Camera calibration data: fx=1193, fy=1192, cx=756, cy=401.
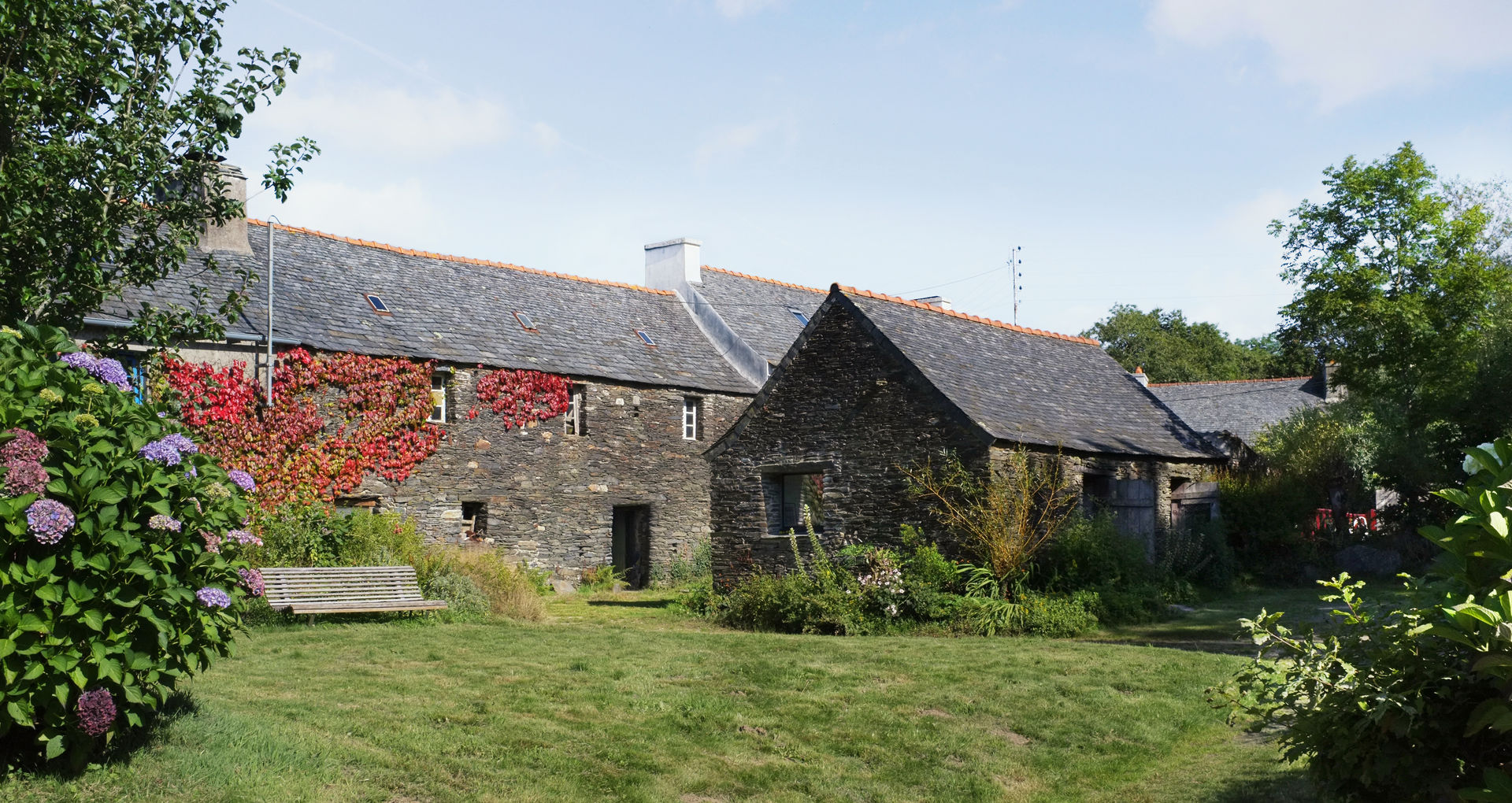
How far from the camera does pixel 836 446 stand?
60.9 ft

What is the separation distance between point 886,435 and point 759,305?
14.0 meters

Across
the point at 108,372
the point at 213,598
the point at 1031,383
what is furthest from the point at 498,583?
the point at 213,598

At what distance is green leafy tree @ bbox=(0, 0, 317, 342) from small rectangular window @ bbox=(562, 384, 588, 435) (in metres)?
15.5

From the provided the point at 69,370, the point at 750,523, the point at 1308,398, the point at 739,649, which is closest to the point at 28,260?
the point at 69,370

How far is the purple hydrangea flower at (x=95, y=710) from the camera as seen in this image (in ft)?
19.1

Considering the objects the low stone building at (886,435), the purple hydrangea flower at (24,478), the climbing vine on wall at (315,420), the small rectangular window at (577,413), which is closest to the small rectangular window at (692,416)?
the small rectangular window at (577,413)

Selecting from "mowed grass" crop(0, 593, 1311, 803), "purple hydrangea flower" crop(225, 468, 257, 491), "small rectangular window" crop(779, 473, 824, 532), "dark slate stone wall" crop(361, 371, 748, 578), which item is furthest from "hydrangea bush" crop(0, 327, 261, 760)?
"dark slate stone wall" crop(361, 371, 748, 578)

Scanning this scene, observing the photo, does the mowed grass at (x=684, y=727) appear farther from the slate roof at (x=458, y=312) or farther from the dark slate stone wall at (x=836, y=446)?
the slate roof at (x=458, y=312)

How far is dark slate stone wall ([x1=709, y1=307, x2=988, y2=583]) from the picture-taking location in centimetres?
1769

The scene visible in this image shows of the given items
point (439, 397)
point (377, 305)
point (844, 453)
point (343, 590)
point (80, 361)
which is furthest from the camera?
point (377, 305)

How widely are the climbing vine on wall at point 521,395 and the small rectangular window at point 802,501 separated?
6719 millimetres

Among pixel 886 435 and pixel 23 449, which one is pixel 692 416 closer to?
pixel 886 435

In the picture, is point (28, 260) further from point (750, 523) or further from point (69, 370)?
point (750, 523)

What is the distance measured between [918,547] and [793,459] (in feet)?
9.56
